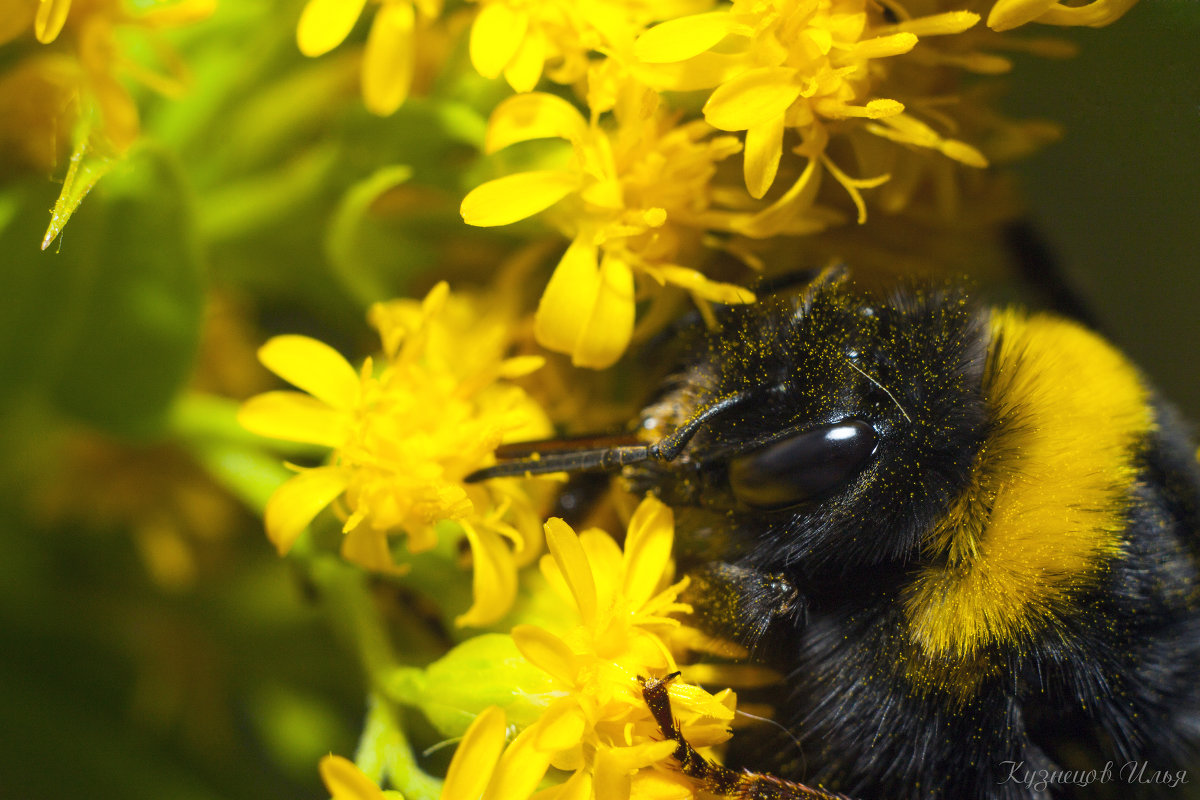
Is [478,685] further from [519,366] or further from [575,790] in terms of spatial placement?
[519,366]

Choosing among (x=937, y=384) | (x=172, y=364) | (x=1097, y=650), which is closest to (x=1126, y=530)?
(x=1097, y=650)

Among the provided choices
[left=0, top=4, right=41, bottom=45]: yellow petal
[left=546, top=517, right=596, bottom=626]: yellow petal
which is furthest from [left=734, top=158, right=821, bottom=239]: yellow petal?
[left=0, top=4, right=41, bottom=45]: yellow petal

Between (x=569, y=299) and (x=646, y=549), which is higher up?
(x=569, y=299)

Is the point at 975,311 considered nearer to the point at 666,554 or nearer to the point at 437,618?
the point at 666,554

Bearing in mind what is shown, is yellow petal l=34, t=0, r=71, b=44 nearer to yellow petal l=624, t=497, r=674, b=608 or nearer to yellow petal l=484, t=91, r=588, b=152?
yellow petal l=484, t=91, r=588, b=152

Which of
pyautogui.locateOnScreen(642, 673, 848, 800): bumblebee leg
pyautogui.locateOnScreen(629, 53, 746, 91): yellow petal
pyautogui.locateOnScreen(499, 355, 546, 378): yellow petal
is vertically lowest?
pyautogui.locateOnScreen(642, 673, 848, 800): bumblebee leg

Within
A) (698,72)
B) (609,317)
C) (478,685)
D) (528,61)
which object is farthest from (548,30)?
(478,685)

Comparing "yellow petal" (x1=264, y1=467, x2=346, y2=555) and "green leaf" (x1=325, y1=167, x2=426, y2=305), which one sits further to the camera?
"green leaf" (x1=325, y1=167, x2=426, y2=305)
